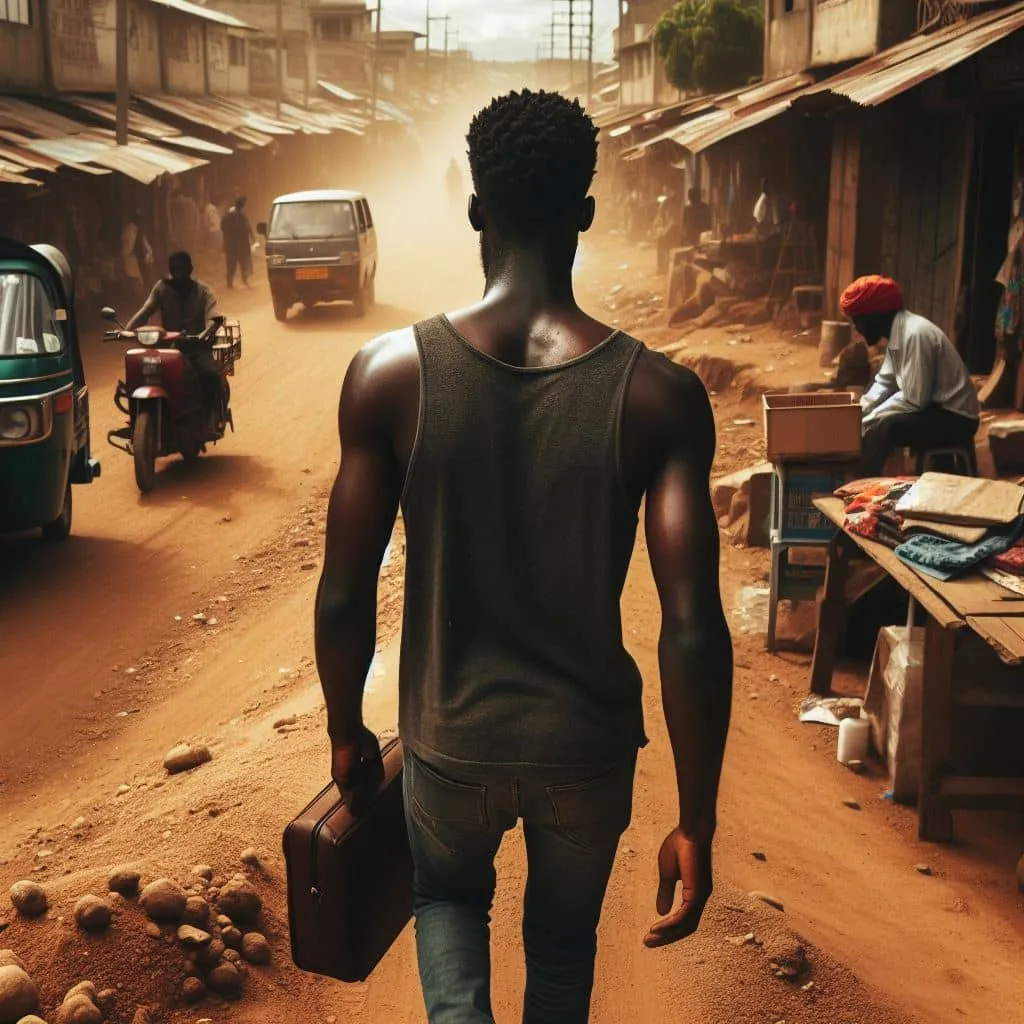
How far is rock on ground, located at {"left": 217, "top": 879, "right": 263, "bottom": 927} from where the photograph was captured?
3.88m

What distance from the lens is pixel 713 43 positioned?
30.8 meters

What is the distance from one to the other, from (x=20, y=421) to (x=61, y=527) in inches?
63.2

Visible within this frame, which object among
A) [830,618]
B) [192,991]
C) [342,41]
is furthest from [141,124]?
[342,41]

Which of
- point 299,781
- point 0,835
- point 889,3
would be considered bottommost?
point 0,835

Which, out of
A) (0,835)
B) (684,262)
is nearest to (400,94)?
(684,262)

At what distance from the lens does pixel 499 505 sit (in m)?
2.23

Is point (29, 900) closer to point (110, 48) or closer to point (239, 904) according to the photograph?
point (239, 904)

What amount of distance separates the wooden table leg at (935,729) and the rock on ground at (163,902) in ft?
9.51

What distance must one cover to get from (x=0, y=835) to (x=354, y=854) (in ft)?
11.0

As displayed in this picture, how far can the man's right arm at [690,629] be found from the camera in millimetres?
2213

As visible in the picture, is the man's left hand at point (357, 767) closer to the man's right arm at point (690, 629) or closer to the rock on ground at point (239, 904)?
the man's right arm at point (690, 629)

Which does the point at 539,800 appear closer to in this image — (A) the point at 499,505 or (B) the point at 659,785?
(A) the point at 499,505

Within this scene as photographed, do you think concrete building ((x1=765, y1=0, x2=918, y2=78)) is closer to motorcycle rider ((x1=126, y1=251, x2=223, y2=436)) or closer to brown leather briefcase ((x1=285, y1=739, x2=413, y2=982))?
motorcycle rider ((x1=126, y1=251, x2=223, y2=436))

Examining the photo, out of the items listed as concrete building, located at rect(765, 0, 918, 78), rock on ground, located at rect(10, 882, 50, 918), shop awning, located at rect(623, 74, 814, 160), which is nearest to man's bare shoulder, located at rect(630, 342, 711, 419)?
rock on ground, located at rect(10, 882, 50, 918)
